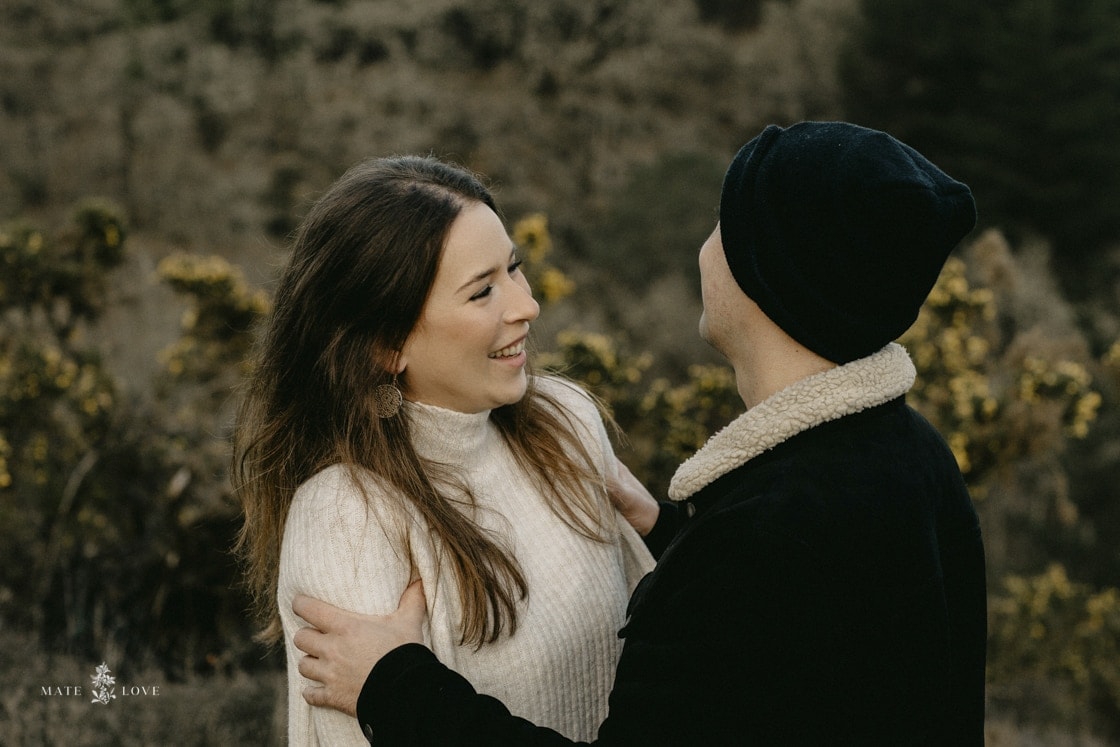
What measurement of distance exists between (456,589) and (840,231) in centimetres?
96

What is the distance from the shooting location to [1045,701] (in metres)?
6.46

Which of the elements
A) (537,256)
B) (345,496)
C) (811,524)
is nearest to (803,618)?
(811,524)

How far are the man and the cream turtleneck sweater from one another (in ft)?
0.81

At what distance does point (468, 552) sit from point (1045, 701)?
5841 millimetres

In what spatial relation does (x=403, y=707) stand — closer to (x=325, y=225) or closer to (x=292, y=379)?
(x=292, y=379)

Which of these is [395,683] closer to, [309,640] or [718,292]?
[309,640]

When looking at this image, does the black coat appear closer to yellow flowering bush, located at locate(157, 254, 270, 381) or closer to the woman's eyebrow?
the woman's eyebrow

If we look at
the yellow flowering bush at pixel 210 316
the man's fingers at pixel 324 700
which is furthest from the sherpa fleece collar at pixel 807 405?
the yellow flowering bush at pixel 210 316

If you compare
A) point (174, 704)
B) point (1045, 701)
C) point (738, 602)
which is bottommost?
point (1045, 701)

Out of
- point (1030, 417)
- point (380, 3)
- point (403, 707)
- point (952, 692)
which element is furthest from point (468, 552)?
point (380, 3)

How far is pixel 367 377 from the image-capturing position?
2.04 meters

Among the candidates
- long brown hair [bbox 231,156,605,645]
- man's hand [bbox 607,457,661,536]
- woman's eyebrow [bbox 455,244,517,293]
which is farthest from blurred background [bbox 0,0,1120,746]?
man's hand [bbox 607,457,661,536]

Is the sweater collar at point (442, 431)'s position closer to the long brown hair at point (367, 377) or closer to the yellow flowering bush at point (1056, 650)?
the long brown hair at point (367, 377)

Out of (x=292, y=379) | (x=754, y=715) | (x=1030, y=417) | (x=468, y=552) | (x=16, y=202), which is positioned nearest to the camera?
(x=754, y=715)
